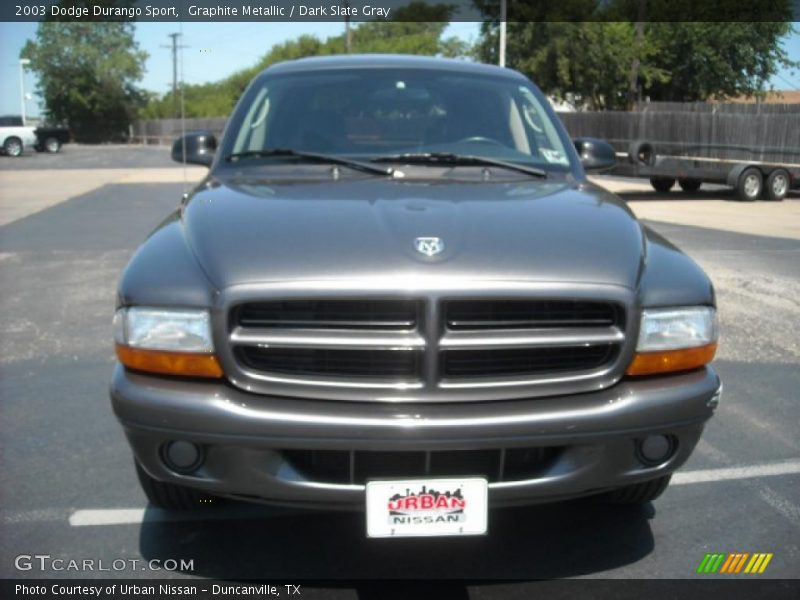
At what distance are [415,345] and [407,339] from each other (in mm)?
31

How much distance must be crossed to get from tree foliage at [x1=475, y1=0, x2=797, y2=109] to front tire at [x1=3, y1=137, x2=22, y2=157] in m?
20.2

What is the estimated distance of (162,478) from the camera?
2.81 metres

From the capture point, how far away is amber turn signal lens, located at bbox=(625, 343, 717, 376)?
111 inches

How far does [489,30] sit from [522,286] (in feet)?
126

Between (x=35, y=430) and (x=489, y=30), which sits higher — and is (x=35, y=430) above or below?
below

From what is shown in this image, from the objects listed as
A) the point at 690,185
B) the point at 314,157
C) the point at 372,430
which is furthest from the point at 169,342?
the point at 690,185

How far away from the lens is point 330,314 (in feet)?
8.92

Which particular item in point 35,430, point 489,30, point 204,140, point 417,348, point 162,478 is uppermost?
point 489,30

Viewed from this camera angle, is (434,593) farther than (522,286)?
Yes

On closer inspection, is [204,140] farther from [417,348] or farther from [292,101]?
[417,348]

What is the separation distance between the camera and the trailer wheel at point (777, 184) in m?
19.2

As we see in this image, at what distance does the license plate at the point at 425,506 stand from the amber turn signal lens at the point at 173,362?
0.61m

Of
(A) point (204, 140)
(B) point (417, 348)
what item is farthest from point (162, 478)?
(A) point (204, 140)

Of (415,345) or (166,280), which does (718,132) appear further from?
(166,280)
